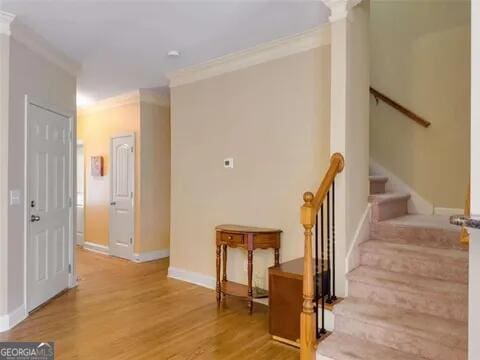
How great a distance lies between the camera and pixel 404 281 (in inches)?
97.8

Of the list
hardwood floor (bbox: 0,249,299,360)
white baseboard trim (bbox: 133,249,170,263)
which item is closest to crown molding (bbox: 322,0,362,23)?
hardwood floor (bbox: 0,249,299,360)

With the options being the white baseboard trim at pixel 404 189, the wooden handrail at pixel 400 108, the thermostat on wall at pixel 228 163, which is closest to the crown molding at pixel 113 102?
the thermostat on wall at pixel 228 163

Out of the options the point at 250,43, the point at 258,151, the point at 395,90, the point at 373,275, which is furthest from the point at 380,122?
the point at 373,275

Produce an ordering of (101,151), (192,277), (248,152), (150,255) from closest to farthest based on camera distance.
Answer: (248,152) → (192,277) → (150,255) → (101,151)

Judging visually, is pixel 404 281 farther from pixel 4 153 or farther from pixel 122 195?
pixel 122 195

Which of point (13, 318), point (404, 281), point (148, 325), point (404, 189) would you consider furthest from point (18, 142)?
point (404, 189)

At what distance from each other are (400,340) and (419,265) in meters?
0.62

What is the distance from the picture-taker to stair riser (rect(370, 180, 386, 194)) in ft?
11.5

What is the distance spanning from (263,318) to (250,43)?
→ 2.73 meters

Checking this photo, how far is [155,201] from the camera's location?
5.73m

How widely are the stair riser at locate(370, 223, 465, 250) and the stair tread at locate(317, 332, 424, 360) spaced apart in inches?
36.9

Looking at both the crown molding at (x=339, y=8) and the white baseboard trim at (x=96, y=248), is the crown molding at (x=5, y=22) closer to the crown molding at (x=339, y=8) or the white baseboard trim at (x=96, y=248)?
the crown molding at (x=339, y=8)

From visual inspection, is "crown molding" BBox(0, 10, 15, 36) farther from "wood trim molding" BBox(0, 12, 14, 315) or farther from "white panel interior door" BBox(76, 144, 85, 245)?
"white panel interior door" BBox(76, 144, 85, 245)

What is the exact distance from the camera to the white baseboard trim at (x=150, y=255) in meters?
5.49
